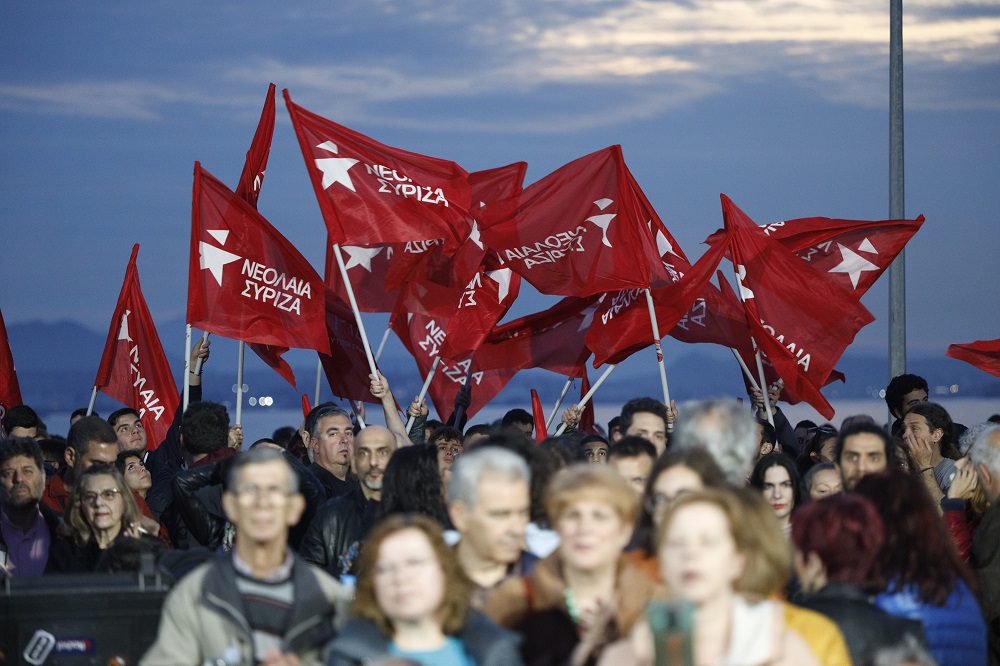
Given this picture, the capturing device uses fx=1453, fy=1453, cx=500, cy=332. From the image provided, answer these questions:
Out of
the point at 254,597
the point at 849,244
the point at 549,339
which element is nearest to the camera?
the point at 254,597

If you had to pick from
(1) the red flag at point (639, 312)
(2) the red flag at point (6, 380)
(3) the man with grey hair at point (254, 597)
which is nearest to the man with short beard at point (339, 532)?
(3) the man with grey hair at point (254, 597)

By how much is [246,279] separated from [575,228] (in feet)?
9.32

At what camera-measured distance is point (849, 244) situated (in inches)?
509

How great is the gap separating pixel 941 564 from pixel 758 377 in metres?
7.99

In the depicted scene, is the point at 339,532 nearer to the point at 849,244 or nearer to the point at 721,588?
the point at 721,588

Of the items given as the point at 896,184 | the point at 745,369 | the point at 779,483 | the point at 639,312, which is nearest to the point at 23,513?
the point at 779,483

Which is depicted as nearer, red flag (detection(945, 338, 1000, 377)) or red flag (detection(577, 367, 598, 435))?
red flag (detection(945, 338, 1000, 377))

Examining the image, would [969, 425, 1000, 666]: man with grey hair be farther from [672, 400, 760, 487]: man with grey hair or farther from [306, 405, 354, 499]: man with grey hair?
[306, 405, 354, 499]: man with grey hair

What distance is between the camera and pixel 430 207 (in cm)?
1170

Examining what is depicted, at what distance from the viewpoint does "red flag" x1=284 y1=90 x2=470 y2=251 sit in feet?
37.9

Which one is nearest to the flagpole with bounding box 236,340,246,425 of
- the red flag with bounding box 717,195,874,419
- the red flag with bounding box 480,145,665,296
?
the red flag with bounding box 480,145,665,296

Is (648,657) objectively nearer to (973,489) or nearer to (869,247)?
(973,489)

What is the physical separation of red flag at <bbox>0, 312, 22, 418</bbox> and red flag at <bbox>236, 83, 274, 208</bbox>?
3.03 m

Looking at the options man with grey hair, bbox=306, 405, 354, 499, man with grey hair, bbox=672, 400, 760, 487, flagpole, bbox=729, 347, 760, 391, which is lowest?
man with grey hair, bbox=672, 400, 760, 487
